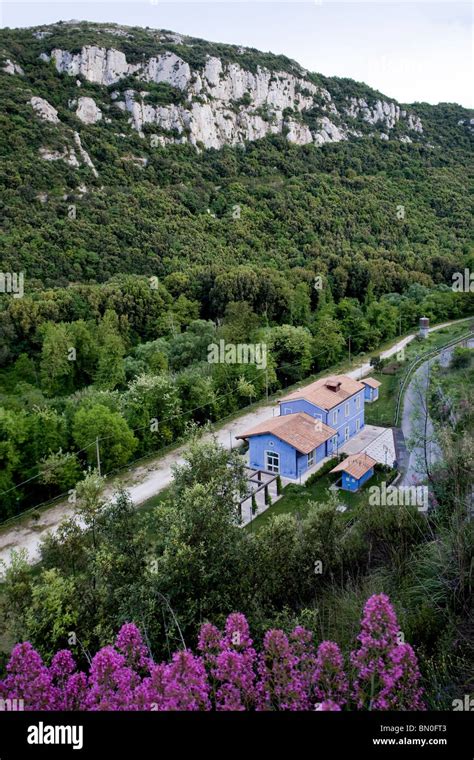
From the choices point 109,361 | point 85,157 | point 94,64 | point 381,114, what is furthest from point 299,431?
point 381,114

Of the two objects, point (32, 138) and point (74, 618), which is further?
point (32, 138)

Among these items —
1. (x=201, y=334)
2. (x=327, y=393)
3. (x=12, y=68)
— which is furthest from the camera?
(x=12, y=68)

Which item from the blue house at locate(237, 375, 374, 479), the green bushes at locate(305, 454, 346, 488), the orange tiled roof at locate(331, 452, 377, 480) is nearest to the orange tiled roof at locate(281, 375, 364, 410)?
the blue house at locate(237, 375, 374, 479)

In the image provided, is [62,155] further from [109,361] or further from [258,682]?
[258,682]

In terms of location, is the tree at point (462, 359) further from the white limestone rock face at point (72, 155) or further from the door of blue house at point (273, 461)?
the white limestone rock face at point (72, 155)
